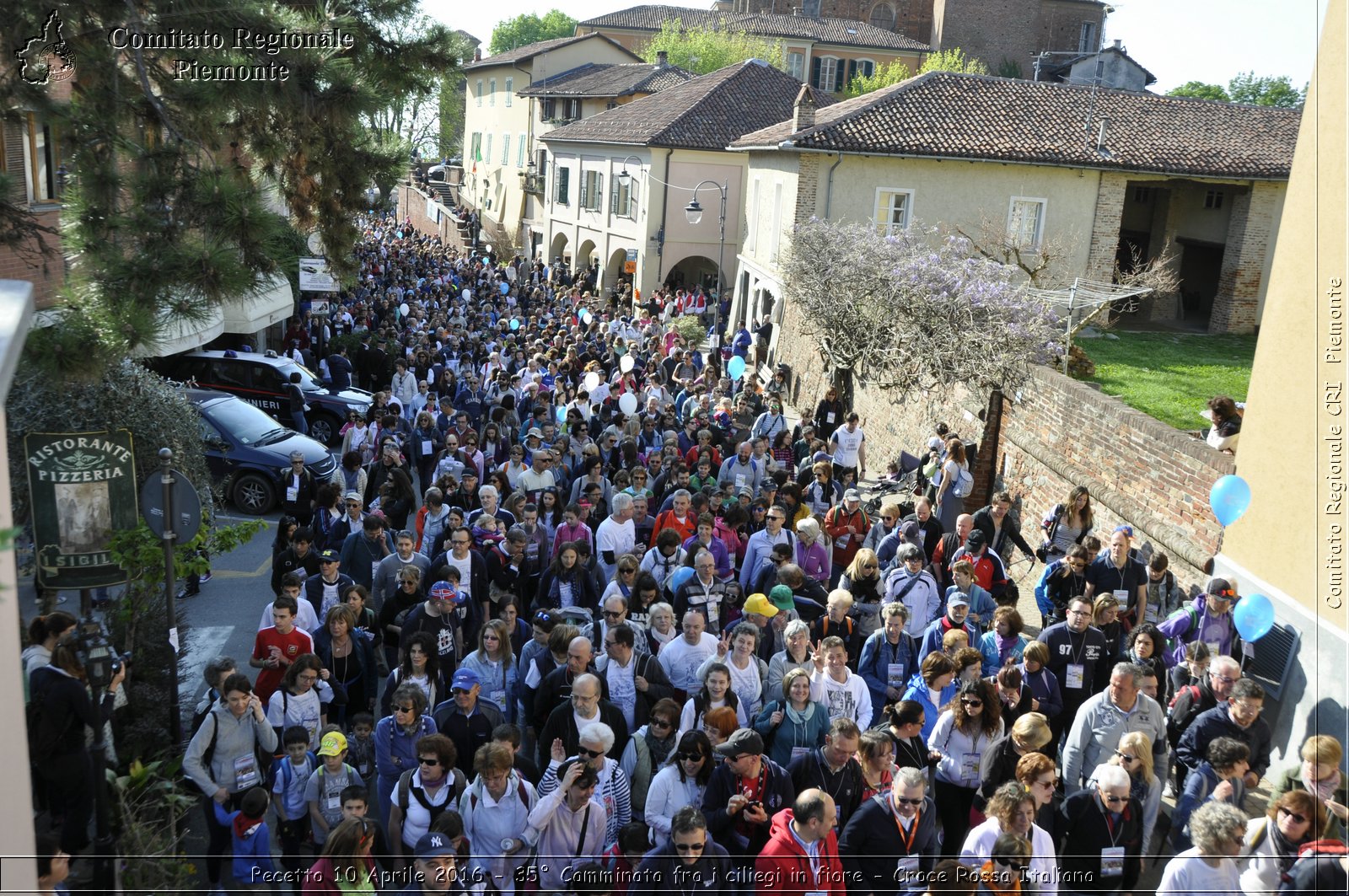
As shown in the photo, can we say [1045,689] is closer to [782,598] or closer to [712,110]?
[782,598]

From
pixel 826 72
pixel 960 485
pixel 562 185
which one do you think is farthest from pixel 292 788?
pixel 826 72

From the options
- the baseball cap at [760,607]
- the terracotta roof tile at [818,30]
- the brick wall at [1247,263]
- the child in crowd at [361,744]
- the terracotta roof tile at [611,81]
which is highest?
the terracotta roof tile at [818,30]

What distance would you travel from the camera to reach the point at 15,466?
9.77 meters

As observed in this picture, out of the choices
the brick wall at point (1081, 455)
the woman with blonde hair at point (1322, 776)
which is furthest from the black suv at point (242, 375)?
the woman with blonde hair at point (1322, 776)

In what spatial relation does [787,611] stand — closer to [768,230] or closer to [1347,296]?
[1347,296]

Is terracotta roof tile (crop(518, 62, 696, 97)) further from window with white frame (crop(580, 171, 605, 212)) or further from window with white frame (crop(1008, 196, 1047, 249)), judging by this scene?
window with white frame (crop(1008, 196, 1047, 249))

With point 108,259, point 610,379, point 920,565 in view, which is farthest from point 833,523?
point 610,379

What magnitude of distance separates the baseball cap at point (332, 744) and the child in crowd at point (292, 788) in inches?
8.8

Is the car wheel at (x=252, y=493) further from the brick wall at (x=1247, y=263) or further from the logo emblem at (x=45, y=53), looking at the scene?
the brick wall at (x=1247, y=263)

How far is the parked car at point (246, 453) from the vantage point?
1408 centimetres

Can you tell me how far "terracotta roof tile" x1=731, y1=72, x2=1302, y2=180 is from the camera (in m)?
25.3

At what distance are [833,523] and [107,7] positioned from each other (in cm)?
733

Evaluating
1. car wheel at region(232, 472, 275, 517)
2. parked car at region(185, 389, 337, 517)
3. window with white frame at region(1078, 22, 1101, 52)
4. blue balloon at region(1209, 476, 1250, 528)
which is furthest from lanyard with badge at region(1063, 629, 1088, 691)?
window with white frame at region(1078, 22, 1101, 52)

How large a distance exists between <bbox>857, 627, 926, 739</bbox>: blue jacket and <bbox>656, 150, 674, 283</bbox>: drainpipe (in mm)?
31024
